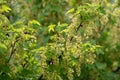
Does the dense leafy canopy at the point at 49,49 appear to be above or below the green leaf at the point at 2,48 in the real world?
below

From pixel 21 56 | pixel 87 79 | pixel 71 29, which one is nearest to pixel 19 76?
pixel 21 56

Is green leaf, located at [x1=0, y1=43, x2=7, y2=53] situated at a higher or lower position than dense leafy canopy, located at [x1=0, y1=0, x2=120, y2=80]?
higher

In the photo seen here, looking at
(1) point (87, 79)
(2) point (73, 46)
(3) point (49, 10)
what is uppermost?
(2) point (73, 46)

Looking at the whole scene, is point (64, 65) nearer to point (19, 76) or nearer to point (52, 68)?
point (52, 68)

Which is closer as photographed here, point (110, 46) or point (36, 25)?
point (36, 25)

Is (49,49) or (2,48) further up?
(2,48)

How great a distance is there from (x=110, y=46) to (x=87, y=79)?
106cm

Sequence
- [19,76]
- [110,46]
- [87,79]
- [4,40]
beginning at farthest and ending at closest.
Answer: [110,46]
[87,79]
[19,76]
[4,40]

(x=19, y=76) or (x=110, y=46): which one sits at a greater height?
(x=19, y=76)

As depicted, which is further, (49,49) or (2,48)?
(49,49)

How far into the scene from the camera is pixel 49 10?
18.9 feet

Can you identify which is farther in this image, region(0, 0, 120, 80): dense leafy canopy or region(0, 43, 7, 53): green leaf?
region(0, 0, 120, 80): dense leafy canopy

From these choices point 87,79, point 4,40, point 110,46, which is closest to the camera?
point 4,40

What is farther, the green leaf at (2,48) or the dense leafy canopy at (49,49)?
the dense leafy canopy at (49,49)
